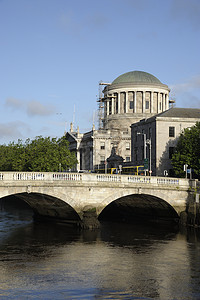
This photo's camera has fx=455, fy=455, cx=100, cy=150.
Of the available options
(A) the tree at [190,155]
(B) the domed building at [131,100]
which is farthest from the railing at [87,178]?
(B) the domed building at [131,100]

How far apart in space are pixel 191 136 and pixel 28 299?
61386 mm

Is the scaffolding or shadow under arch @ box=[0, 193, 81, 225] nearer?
shadow under arch @ box=[0, 193, 81, 225]

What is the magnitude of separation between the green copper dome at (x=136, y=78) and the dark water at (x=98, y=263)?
10826 cm

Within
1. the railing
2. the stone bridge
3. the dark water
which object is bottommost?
the dark water

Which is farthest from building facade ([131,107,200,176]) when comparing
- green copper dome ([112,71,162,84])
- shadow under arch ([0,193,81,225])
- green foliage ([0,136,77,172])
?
green copper dome ([112,71,162,84])

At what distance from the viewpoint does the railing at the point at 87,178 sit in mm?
51438

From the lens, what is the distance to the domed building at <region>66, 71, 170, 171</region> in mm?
147000

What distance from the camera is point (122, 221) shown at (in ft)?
234

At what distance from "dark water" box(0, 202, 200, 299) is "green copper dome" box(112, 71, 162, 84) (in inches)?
4262

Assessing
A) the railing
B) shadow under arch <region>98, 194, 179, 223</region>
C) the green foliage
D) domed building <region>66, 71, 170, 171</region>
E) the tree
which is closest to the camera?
the railing

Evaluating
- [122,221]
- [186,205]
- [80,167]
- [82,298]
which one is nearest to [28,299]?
[82,298]

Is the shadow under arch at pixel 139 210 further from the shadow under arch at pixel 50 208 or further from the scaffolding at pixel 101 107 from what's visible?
the scaffolding at pixel 101 107

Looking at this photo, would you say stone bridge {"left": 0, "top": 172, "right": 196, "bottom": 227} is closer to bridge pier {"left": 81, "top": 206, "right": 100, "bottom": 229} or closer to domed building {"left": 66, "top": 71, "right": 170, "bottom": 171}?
bridge pier {"left": 81, "top": 206, "right": 100, "bottom": 229}

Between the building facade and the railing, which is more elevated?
the building facade
